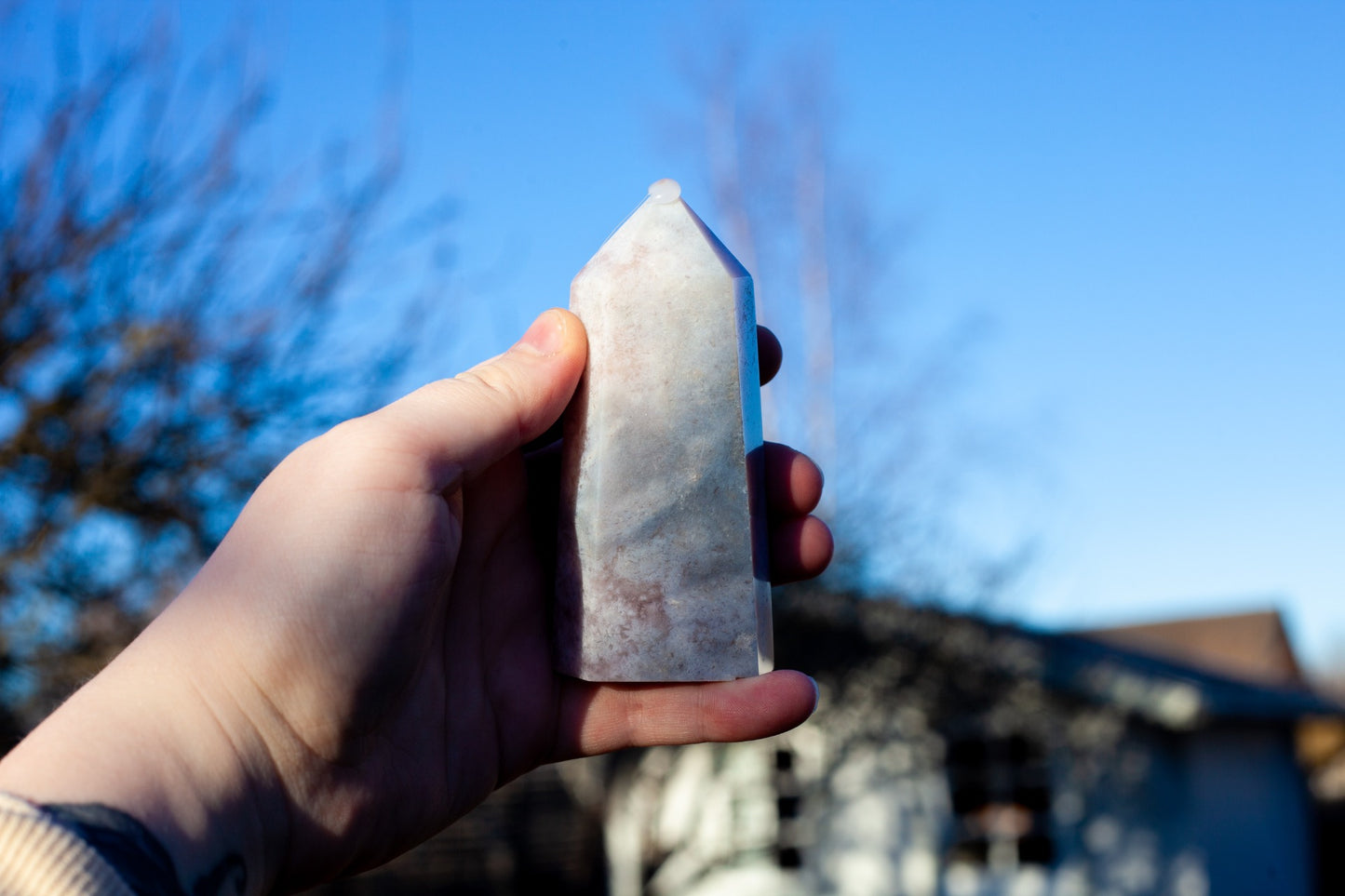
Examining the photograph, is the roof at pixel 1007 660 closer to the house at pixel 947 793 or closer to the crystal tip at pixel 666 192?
the house at pixel 947 793

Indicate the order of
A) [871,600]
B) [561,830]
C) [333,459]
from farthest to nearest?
[561,830]
[871,600]
[333,459]

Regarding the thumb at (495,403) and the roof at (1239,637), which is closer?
the thumb at (495,403)

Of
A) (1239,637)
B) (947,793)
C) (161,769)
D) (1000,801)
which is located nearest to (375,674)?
(161,769)

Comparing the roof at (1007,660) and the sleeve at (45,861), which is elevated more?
the roof at (1007,660)

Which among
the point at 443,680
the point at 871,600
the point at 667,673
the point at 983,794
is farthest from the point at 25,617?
the point at 983,794

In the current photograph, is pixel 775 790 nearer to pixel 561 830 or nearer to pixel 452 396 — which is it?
pixel 561 830

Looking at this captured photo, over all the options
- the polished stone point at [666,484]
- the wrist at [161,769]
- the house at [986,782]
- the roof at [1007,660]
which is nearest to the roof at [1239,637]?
the house at [986,782]

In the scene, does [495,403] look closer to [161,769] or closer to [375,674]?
[375,674]
